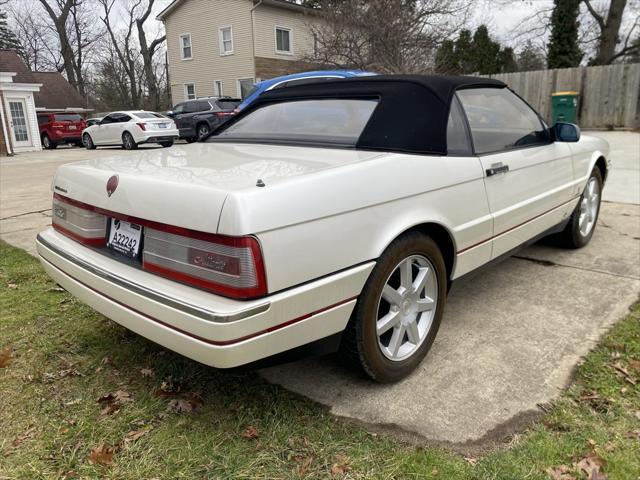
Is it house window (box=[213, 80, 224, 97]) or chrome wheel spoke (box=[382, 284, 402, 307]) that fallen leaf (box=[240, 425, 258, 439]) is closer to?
chrome wheel spoke (box=[382, 284, 402, 307])

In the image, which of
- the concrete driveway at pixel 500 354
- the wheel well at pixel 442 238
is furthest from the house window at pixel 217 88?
the wheel well at pixel 442 238

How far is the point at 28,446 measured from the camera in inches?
90.2

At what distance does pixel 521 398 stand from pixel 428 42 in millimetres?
14599

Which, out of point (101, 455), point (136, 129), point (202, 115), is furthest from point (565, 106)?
point (101, 455)

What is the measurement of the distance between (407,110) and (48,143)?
81.3 feet

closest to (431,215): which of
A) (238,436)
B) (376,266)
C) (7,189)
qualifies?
(376,266)

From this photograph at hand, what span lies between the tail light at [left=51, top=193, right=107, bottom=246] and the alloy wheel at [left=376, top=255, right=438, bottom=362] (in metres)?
1.46

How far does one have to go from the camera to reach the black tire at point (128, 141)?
18.6m

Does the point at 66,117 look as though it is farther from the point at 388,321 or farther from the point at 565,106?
the point at 388,321

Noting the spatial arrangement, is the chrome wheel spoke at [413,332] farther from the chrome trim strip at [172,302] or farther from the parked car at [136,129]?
the parked car at [136,129]

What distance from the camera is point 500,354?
3.01 meters

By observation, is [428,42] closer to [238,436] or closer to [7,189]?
[7,189]

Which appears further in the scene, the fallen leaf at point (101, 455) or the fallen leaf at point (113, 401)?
the fallen leaf at point (113, 401)

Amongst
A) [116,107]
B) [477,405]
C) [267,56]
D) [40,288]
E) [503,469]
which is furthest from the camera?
[116,107]
